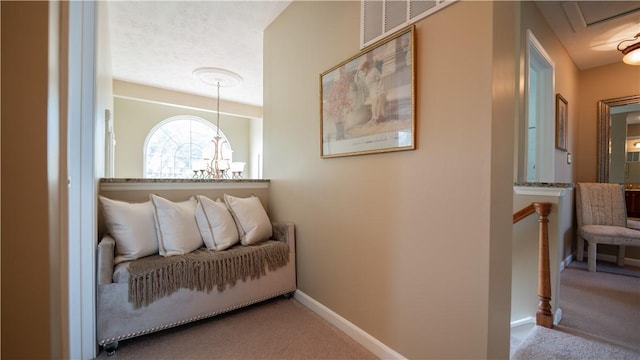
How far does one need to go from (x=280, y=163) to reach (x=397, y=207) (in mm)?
1358

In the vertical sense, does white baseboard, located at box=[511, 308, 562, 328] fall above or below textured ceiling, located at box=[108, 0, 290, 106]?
below

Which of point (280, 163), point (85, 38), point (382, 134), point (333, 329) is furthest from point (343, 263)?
point (85, 38)

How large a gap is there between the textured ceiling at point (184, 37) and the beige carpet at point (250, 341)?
2655 millimetres

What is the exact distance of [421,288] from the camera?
136 centimetres

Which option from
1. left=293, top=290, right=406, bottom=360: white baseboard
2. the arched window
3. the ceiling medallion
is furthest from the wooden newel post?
the arched window

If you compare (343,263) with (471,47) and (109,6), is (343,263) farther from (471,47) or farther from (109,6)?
(109,6)

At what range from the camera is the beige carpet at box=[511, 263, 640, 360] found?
5.15 feet

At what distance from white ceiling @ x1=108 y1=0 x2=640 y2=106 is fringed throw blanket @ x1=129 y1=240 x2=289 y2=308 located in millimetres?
2188

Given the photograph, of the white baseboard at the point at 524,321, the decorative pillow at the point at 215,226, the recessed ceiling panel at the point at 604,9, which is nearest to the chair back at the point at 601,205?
the recessed ceiling panel at the point at 604,9

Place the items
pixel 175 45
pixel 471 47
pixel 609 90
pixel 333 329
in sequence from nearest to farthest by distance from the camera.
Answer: pixel 471 47 < pixel 333 329 < pixel 175 45 < pixel 609 90

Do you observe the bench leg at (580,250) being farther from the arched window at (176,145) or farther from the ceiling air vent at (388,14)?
the arched window at (176,145)

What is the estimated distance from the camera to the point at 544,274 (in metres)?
1.87

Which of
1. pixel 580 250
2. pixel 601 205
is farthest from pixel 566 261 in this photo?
pixel 601 205

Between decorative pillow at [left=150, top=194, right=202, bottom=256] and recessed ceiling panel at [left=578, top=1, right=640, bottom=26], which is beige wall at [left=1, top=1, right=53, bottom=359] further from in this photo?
recessed ceiling panel at [left=578, top=1, right=640, bottom=26]
